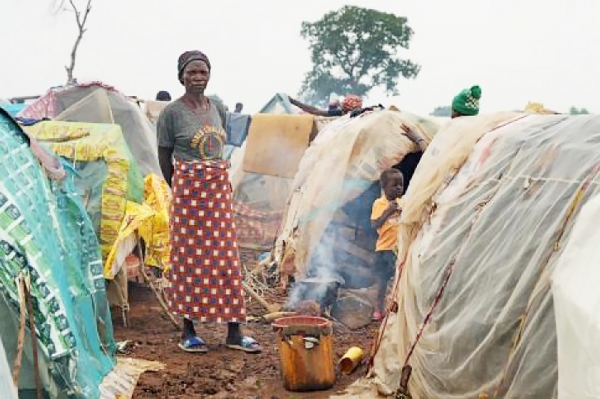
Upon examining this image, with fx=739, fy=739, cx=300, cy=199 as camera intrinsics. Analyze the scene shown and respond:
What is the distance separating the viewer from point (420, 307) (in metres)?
3.82

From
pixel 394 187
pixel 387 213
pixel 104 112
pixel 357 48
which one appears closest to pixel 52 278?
pixel 387 213

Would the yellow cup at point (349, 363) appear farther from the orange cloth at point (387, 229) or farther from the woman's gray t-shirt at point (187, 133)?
the woman's gray t-shirt at point (187, 133)

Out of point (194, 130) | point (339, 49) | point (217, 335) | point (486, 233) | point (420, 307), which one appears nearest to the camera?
point (486, 233)

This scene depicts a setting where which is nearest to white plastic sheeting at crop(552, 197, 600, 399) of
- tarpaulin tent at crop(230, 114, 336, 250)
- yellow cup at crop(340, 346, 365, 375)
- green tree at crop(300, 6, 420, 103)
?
Answer: yellow cup at crop(340, 346, 365, 375)

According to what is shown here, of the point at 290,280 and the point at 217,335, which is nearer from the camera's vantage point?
the point at 217,335

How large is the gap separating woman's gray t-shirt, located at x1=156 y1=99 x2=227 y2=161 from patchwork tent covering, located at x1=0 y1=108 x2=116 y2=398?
2.87 ft

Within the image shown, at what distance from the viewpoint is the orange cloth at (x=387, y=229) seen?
6142 millimetres

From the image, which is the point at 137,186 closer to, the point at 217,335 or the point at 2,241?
the point at 217,335

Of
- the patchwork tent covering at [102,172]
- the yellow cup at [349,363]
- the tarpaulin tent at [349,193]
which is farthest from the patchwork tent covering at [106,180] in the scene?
the yellow cup at [349,363]

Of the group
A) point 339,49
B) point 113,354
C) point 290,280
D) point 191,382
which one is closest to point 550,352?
point 191,382

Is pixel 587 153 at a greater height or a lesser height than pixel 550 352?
greater

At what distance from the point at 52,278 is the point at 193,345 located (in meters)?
2.06

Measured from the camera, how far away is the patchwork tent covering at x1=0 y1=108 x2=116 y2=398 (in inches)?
122

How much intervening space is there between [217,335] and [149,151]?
10.0 feet
